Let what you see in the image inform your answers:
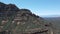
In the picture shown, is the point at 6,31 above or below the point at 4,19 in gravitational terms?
below

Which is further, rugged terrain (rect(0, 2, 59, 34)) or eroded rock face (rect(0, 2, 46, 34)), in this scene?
eroded rock face (rect(0, 2, 46, 34))

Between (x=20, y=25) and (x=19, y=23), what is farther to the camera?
(x=19, y=23)

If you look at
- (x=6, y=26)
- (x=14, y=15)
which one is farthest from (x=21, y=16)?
(x=6, y=26)

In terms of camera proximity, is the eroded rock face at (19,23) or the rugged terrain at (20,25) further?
the eroded rock face at (19,23)

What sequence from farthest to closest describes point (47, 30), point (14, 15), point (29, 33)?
point (14, 15) < point (47, 30) < point (29, 33)

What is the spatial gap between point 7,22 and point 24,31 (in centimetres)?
437

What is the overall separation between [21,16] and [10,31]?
472cm

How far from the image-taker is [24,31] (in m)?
34.7

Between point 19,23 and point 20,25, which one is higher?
point 19,23

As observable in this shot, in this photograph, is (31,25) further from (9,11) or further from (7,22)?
(9,11)

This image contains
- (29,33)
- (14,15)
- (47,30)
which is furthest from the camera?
(14,15)

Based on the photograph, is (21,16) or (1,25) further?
(21,16)

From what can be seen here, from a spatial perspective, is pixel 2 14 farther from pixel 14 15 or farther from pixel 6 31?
pixel 6 31

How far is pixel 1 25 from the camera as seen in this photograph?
3562 centimetres
